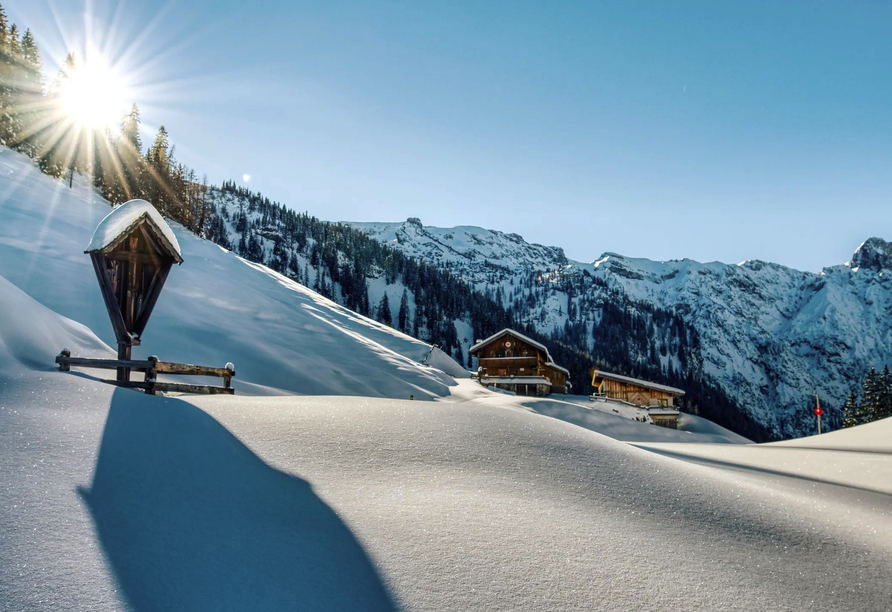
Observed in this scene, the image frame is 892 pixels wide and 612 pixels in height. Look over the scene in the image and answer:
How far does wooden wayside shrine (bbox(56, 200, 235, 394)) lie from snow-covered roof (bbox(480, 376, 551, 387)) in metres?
32.2

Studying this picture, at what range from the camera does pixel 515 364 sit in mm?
40969

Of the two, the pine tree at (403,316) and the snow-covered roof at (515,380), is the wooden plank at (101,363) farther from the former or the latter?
the pine tree at (403,316)

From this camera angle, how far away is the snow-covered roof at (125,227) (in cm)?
936

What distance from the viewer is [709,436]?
110ft

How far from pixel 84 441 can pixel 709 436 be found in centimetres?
3728

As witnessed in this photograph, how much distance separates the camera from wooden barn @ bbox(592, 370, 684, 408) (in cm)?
3756

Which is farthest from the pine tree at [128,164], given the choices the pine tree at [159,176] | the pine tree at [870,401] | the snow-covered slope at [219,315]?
the pine tree at [870,401]

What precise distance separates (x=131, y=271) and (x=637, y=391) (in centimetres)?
3748

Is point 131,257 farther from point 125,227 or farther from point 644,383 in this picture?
point 644,383

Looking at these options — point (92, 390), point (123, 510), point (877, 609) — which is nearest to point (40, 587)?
point (123, 510)

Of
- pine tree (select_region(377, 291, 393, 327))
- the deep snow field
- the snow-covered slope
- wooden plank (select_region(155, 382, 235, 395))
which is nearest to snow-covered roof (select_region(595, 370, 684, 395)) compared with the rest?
the snow-covered slope

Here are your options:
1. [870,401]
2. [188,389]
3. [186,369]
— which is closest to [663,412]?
[870,401]

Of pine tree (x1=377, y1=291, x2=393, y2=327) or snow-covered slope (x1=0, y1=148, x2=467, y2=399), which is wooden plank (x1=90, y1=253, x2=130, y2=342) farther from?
pine tree (x1=377, y1=291, x2=393, y2=327)

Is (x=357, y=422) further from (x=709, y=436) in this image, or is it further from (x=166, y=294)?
(x=709, y=436)
